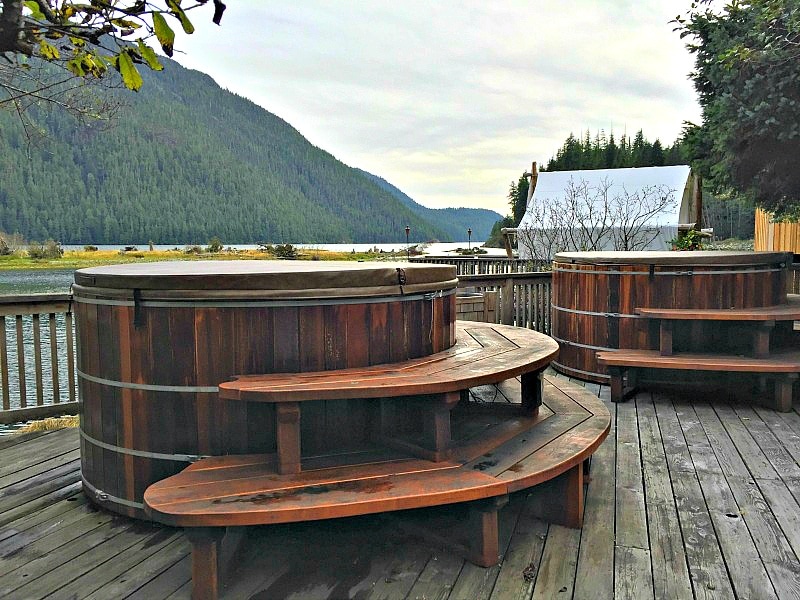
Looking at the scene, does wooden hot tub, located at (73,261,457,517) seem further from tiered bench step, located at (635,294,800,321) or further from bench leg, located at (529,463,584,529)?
tiered bench step, located at (635,294,800,321)

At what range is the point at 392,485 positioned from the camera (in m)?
2.31

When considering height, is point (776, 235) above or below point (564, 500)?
above

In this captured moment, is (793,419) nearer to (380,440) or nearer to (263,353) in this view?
(380,440)

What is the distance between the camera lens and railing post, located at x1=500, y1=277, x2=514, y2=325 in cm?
735

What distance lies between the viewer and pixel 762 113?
23.1ft

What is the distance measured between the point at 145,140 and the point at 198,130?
1921 centimetres

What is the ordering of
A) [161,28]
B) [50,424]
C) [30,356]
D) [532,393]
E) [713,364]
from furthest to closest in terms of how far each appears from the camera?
[30,356], [713,364], [50,424], [532,393], [161,28]

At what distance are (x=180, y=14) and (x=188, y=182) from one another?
89.7m

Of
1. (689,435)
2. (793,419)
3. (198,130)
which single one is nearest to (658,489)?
(689,435)

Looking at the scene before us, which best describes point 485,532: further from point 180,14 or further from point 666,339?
point 666,339

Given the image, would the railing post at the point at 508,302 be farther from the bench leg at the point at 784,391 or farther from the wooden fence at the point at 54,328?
the bench leg at the point at 784,391

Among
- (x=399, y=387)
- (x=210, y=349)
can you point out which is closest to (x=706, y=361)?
(x=399, y=387)

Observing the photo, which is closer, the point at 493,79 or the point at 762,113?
the point at 762,113

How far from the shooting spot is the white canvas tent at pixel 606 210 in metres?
18.7
